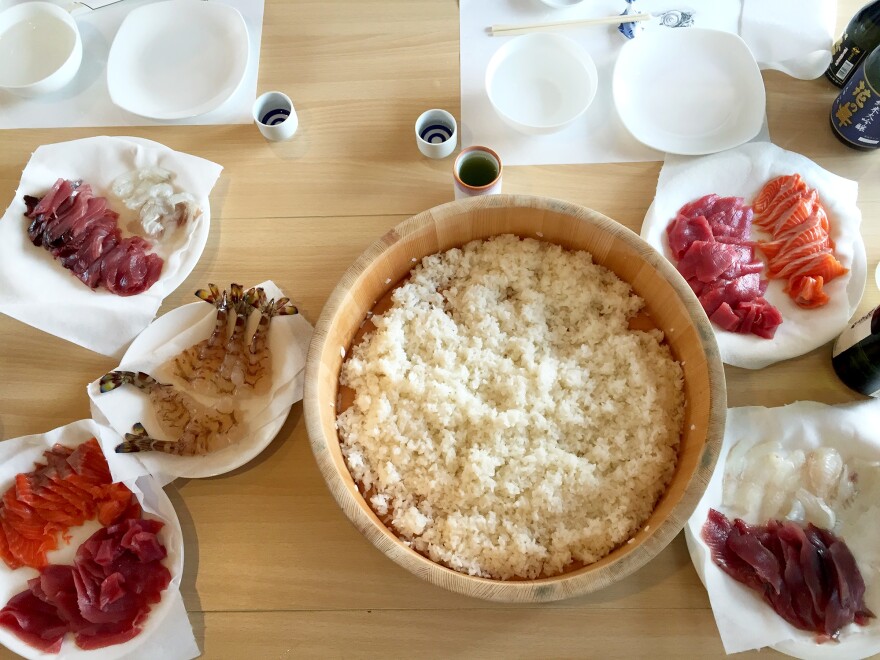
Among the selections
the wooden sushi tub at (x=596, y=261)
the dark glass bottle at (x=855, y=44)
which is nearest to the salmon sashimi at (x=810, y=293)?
the wooden sushi tub at (x=596, y=261)

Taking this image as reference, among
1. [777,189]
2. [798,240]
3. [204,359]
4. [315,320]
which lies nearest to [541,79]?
[777,189]

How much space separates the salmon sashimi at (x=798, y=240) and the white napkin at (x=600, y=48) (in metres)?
0.31

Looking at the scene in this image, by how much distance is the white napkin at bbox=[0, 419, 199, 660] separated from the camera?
1.27 meters

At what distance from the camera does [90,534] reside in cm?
137

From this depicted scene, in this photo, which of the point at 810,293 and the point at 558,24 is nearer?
the point at 810,293

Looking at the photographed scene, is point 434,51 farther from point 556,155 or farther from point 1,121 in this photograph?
point 1,121

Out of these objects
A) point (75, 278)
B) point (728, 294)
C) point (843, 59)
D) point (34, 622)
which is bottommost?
point (34, 622)

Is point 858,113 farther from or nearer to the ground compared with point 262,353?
farther from the ground

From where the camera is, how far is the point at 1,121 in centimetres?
179

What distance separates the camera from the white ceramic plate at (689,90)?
5.41ft

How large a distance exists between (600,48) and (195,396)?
1.44m

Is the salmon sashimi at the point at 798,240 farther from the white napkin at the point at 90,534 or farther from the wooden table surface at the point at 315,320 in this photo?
the white napkin at the point at 90,534

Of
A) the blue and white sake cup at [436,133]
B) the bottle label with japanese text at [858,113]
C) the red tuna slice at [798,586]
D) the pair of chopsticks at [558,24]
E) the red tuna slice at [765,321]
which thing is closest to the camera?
the red tuna slice at [798,586]

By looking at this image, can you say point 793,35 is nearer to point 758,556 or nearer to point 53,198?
point 758,556
